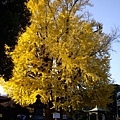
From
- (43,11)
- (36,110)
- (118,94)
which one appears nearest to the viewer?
(43,11)

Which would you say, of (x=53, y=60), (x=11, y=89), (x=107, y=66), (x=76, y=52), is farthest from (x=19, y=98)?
(x=107, y=66)

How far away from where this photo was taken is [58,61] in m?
22.1

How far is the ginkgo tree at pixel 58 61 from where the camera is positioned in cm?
2136

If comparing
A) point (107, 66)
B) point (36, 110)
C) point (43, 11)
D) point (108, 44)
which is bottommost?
point (36, 110)

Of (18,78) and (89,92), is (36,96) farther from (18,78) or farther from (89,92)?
(89,92)

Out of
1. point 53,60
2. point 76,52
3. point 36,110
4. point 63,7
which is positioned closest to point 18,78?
point 53,60

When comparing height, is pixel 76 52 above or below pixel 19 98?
above

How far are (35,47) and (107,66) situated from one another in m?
5.07

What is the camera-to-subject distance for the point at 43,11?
2289cm

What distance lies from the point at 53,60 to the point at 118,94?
19.8 m

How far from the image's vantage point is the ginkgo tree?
21.4 meters

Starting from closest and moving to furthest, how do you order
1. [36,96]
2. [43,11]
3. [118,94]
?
[36,96], [43,11], [118,94]

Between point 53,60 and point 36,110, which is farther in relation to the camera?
point 36,110

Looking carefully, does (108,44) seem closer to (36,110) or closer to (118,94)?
(36,110)
